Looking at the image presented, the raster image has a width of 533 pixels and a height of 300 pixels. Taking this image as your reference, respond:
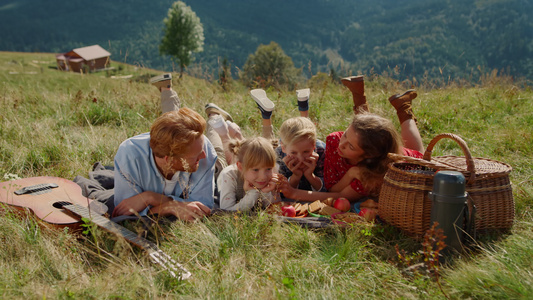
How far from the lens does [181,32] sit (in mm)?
49531

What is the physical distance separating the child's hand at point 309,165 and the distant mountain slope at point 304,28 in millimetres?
52184

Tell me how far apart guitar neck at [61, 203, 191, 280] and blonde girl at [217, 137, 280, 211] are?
38.4 inches

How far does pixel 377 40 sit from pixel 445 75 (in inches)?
5151

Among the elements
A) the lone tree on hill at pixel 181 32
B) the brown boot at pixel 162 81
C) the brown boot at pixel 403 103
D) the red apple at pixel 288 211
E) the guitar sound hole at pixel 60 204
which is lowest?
the red apple at pixel 288 211

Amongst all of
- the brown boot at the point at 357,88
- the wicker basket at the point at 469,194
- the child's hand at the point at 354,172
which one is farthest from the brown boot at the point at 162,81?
the wicker basket at the point at 469,194

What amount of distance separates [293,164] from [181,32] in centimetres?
4934

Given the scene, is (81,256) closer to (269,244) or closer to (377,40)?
(269,244)

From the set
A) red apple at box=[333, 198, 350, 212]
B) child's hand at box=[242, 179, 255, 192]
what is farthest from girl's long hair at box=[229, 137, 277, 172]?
red apple at box=[333, 198, 350, 212]

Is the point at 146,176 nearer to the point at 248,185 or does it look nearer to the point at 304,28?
the point at 248,185

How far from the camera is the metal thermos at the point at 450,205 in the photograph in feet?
8.24

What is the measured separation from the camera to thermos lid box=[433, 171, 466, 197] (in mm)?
2498

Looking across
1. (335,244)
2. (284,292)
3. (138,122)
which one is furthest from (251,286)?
(138,122)

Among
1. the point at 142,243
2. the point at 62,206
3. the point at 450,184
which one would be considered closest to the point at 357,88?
the point at 450,184

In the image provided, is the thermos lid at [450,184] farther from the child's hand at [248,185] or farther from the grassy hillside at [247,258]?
the child's hand at [248,185]
